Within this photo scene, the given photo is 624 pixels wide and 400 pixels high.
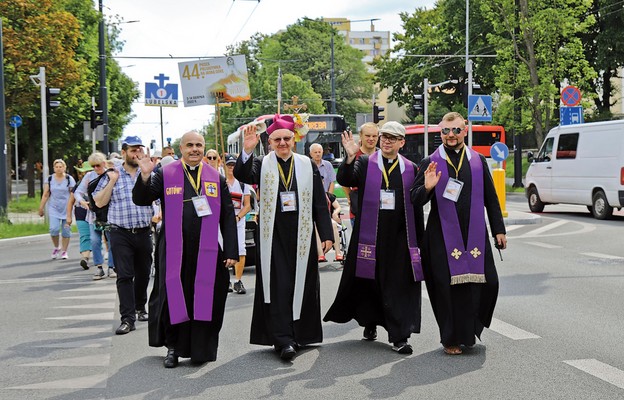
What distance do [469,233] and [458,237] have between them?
90 mm

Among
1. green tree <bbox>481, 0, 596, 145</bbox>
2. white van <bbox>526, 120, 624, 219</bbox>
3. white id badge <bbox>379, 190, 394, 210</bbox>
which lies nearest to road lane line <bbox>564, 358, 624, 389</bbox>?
white id badge <bbox>379, 190, 394, 210</bbox>

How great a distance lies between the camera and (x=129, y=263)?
27.8ft

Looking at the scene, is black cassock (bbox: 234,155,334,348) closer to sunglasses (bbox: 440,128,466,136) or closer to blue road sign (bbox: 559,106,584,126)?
sunglasses (bbox: 440,128,466,136)

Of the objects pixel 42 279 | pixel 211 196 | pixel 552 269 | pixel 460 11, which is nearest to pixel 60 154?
pixel 460 11

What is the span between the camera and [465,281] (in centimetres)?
685

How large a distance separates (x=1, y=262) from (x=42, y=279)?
3.05 meters

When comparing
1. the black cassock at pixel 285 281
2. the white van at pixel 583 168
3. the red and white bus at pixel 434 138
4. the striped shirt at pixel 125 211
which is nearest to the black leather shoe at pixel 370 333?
the black cassock at pixel 285 281

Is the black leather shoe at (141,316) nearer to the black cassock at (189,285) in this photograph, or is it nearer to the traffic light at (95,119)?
the black cassock at (189,285)

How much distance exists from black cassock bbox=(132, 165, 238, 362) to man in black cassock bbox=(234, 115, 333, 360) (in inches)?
10.3

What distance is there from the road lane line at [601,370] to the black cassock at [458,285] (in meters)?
0.74

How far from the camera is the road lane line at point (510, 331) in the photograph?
7543 millimetres

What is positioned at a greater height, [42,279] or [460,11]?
[460,11]

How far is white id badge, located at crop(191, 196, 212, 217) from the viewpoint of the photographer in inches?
273

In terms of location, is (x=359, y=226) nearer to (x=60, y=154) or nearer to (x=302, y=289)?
(x=302, y=289)
